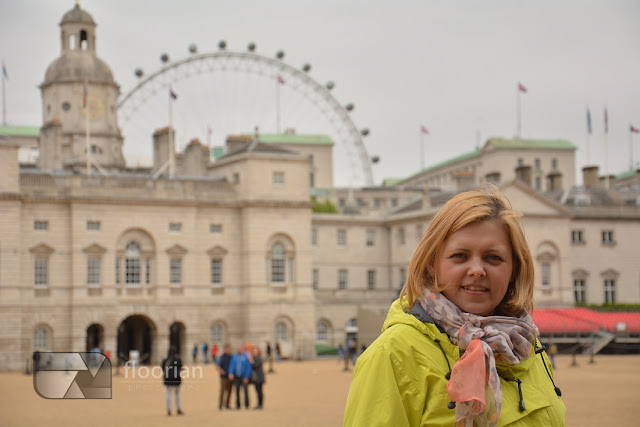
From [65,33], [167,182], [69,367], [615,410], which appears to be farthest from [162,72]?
[69,367]

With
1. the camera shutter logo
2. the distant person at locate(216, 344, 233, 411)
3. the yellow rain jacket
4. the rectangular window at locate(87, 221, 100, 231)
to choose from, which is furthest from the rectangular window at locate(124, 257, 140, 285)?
the yellow rain jacket

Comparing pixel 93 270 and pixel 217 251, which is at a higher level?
pixel 217 251

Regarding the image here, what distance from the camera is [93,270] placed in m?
53.8

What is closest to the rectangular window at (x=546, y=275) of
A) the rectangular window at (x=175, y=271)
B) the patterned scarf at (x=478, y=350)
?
the rectangular window at (x=175, y=271)

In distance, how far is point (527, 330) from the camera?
448 cm

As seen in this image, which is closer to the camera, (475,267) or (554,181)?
(475,267)

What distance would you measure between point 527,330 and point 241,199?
54.2 meters

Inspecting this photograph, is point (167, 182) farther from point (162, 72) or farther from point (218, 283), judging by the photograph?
point (162, 72)

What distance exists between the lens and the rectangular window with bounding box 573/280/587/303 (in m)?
66.1

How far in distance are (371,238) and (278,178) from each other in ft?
36.7

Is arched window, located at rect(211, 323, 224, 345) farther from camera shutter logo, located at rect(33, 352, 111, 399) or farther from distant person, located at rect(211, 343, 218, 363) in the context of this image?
camera shutter logo, located at rect(33, 352, 111, 399)

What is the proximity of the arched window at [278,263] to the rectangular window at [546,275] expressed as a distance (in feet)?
54.8

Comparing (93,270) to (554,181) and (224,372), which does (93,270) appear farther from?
(554,181)

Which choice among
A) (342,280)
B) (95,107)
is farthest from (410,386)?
(95,107)
